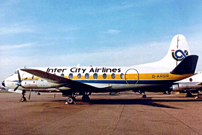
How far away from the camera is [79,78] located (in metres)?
18.7

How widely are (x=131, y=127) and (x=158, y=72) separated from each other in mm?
11149

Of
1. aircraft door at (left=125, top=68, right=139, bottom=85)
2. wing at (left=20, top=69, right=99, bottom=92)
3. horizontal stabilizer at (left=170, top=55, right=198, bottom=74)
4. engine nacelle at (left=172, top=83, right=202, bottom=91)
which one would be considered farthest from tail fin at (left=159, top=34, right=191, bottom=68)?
wing at (left=20, top=69, right=99, bottom=92)

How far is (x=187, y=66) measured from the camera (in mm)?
16766

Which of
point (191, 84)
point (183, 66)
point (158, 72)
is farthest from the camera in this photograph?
point (191, 84)

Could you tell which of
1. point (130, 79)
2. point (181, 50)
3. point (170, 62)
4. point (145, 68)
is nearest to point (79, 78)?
point (130, 79)

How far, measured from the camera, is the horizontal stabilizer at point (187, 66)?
1633 centimetres

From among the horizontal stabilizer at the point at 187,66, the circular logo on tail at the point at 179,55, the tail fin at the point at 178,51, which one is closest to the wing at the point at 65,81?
the horizontal stabilizer at the point at 187,66

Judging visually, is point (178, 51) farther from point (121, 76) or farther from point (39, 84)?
point (39, 84)

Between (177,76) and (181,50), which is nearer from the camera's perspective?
(177,76)

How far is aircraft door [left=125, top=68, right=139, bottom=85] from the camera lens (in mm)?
17922

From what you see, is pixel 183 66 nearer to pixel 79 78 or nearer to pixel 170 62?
pixel 170 62

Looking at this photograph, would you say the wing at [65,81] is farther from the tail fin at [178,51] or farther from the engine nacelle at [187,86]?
the engine nacelle at [187,86]

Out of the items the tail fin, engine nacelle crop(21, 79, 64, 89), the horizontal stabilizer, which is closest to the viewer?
the horizontal stabilizer

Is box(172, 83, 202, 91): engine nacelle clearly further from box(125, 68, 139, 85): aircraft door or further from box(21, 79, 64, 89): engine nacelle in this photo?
box(21, 79, 64, 89): engine nacelle
